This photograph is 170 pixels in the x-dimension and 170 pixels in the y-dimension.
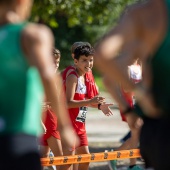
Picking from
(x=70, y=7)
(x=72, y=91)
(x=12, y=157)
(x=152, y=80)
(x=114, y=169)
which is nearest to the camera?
(x=12, y=157)

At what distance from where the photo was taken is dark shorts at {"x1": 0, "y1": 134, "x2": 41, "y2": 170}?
13.5 feet

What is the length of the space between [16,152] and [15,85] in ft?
1.21

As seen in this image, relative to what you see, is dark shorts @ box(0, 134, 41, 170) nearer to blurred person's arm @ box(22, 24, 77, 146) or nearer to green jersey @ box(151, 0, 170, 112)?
blurred person's arm @ box(22, 24, 77, 146)

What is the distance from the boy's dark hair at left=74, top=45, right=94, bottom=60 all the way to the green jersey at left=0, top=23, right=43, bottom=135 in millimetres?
5361

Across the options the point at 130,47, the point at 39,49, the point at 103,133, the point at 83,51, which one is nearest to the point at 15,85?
the point at 39,49

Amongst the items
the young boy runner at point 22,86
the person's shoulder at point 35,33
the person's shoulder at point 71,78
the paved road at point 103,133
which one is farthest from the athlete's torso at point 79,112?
the person's shoulder at point 35,33

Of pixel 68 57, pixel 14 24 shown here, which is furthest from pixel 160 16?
pixel 68 57

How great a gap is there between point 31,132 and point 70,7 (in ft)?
39.6

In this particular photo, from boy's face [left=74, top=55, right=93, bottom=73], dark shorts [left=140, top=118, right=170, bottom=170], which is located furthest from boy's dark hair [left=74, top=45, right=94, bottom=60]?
dark shorts [left=140, top=118, right=170, bottom=170]

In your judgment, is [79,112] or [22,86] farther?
[79,112]

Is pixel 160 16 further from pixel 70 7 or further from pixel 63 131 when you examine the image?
pixel 70 7

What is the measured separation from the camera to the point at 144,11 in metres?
4.43

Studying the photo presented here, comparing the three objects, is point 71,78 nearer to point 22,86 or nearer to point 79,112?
point 79,112

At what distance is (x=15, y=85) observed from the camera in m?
4.14
